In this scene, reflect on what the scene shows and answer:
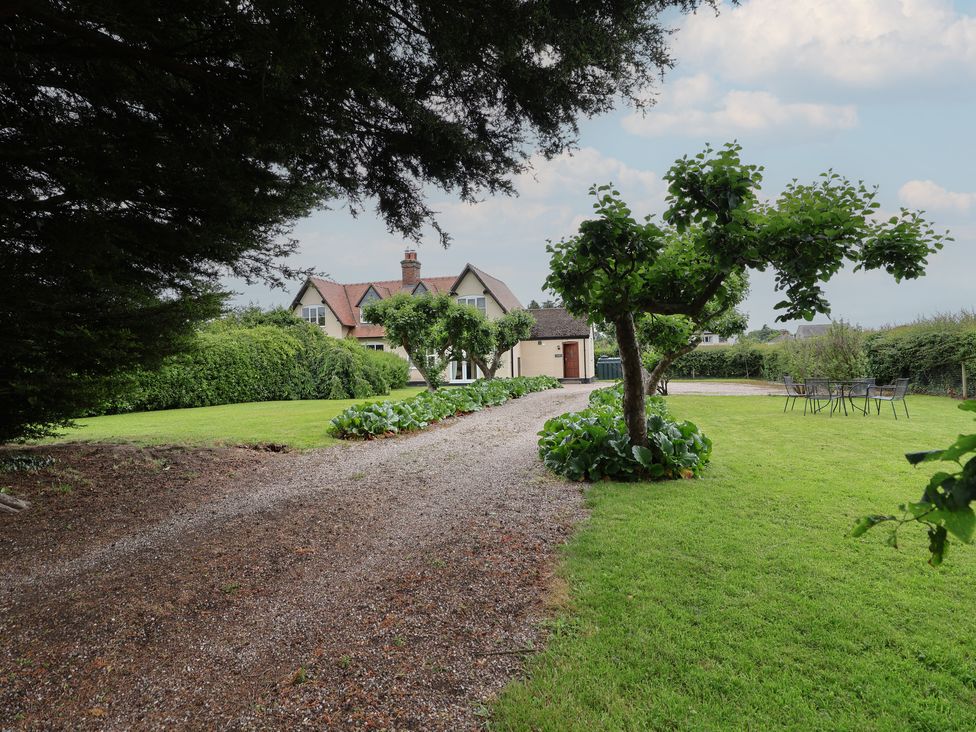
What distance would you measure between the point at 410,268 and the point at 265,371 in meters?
14.8

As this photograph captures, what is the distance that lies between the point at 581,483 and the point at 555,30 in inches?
199

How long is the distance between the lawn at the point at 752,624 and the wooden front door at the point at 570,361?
88.3 feet

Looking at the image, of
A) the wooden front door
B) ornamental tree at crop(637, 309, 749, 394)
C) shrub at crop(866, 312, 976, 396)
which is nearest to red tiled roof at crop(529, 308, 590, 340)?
the wooden front door

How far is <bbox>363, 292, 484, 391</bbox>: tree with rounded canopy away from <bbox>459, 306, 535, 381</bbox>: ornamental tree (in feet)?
0.93

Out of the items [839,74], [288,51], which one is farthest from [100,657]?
[839,74]

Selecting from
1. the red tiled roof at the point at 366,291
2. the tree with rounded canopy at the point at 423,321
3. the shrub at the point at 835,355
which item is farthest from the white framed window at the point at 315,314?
the shrub at the point at 835,355

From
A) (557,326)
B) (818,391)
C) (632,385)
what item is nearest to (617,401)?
(632,385)

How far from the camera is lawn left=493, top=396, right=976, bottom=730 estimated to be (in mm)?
2492

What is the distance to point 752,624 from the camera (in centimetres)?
319

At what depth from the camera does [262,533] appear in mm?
5188

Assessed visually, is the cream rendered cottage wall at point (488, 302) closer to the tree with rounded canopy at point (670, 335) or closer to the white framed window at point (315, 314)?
the white framed window at point (315, 314)

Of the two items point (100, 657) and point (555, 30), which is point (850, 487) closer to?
point (555, 30)

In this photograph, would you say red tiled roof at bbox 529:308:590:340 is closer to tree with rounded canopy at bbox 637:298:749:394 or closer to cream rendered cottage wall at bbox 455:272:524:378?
cream rendered cottage wall at bbox 455:272:524:378

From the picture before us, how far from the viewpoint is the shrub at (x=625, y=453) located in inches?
271
